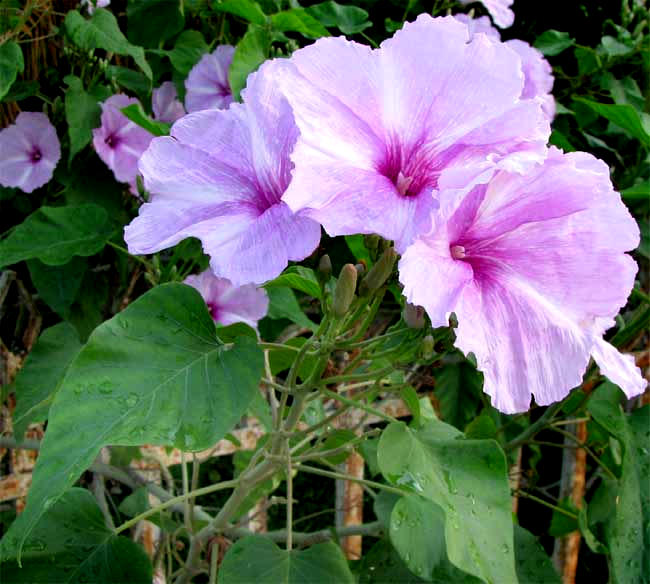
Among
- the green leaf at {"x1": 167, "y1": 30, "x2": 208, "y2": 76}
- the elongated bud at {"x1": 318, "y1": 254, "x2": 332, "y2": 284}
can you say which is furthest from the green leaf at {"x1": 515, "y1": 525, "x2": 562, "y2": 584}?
the green leaf at {"x1": 167, "y1": 30, "x2": 208, "y2": 76}

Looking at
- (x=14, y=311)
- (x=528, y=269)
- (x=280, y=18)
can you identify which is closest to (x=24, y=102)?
(x=14, y=311)

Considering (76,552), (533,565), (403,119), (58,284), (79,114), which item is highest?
(403,119)

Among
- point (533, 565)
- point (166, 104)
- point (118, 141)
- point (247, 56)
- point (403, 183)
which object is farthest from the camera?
point (166, 104)

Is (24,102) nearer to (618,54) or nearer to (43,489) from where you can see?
(43,489)

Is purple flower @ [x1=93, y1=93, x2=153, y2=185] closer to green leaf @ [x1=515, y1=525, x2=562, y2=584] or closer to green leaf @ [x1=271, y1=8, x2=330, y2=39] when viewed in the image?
green leaf @ [x1=271, y1=8, x2=330, y2=39]

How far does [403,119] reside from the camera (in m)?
0.59

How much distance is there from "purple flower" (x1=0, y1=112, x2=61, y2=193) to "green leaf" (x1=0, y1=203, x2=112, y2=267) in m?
0.11

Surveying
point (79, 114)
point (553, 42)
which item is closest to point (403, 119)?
point (79, 114)

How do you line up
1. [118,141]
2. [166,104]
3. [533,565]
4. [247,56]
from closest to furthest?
1. [533,565]
2. [247,56]
3. [118,141]
4. [166,104]

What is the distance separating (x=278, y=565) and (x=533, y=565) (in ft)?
1.31

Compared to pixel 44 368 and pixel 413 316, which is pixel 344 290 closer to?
pixel 413 316

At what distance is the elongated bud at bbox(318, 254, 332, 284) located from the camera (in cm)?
74

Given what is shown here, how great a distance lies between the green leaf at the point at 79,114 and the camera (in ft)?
3.99

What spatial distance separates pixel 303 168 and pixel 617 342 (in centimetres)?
86
